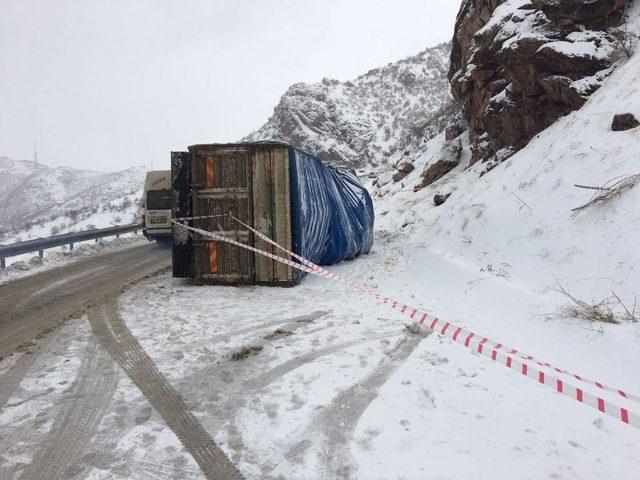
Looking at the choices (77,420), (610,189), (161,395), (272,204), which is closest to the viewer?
(77,420)

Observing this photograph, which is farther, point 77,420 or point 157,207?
point 157,207

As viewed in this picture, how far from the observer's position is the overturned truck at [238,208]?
25.1ft

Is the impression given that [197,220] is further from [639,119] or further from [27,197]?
[27,197]

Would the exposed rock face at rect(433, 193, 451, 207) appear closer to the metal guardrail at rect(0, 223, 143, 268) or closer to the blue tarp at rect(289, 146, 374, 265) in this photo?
the blue tarp at rect(289, 146, 374, 265)

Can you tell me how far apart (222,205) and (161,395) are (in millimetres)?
4744

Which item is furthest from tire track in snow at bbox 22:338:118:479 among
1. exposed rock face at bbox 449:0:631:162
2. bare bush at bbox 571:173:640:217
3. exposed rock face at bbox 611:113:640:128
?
exposed rock face at bbox 449:0:631:162

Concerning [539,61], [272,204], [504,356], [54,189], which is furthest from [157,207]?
[54,189]

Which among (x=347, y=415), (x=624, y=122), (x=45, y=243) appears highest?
(x=624, y=122)

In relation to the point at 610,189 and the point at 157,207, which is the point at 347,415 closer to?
A: the point at 610,189

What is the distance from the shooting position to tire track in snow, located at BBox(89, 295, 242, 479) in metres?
2.67

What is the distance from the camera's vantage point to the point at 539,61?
10.3 metres

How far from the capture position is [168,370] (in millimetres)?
4027

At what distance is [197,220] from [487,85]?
10.9 m

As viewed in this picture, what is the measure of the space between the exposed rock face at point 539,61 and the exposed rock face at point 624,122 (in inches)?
96.3
